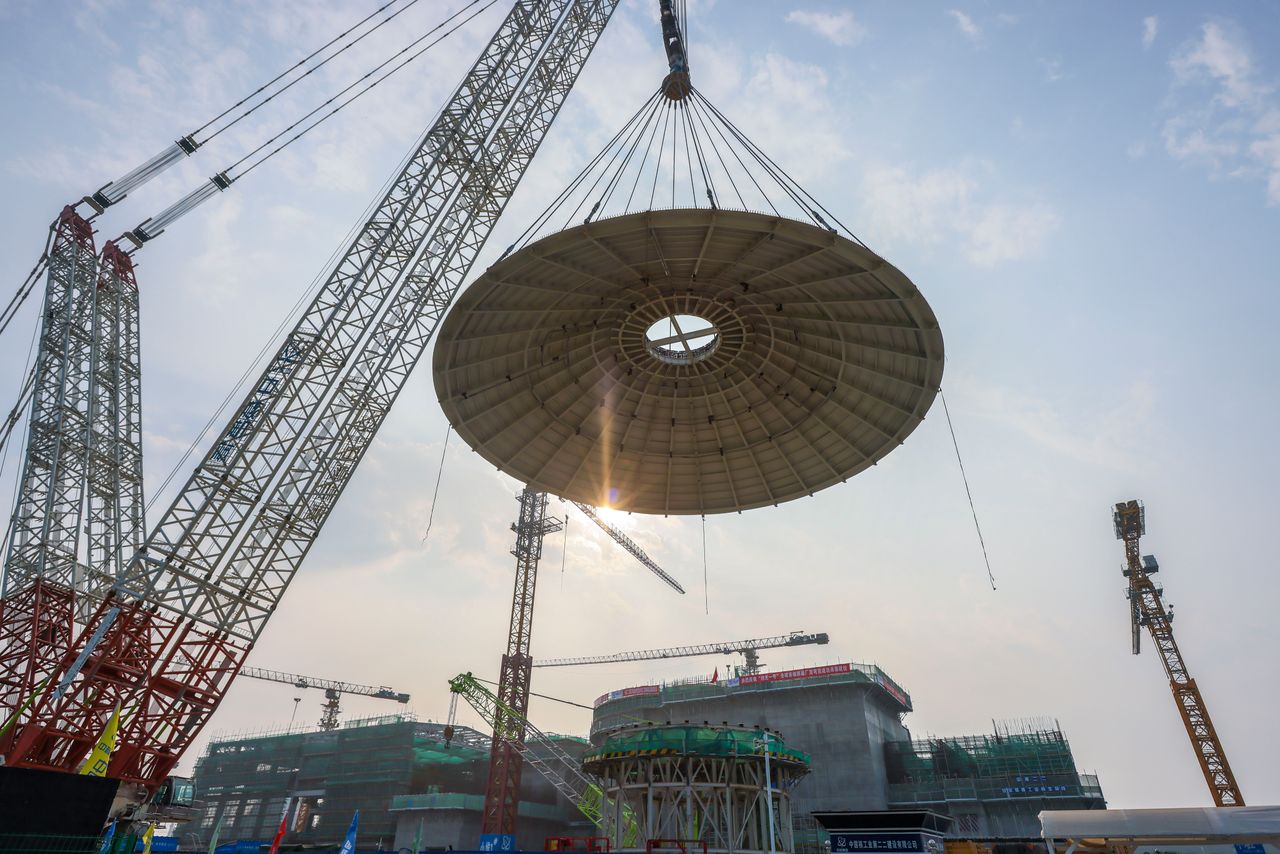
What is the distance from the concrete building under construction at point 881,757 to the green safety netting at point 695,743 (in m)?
43.5

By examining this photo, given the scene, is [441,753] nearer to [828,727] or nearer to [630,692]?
[630,692]

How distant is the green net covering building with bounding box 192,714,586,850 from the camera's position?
288 feet

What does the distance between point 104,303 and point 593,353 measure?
42.0 metres

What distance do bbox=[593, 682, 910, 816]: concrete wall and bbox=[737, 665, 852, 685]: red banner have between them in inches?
50.6

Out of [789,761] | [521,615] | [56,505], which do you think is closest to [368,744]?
[521,615]

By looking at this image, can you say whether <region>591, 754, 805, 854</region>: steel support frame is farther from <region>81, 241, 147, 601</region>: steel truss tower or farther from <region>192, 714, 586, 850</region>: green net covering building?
<region>192, 714, 586, 850</region>: green net covering building

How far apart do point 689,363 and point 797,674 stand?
66.6 metres

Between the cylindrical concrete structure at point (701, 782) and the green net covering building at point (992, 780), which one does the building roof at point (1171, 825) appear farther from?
the green net covering building at point (992, 780)

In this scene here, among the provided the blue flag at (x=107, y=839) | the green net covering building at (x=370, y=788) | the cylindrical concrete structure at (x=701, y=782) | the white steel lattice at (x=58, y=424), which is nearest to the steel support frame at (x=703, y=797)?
the cylindrical concrete structure at (x=701, y=782)

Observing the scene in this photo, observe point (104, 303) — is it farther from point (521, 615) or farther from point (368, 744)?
point (368, 744)

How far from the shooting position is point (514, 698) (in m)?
82.8

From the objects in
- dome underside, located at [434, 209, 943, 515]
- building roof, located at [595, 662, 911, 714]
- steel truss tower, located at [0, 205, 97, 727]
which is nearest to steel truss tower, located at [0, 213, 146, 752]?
steel truss tower, located at [0, 205, 97, 727]

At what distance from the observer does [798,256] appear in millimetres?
26422

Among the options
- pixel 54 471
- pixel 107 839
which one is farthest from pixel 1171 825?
pixel 54 471
